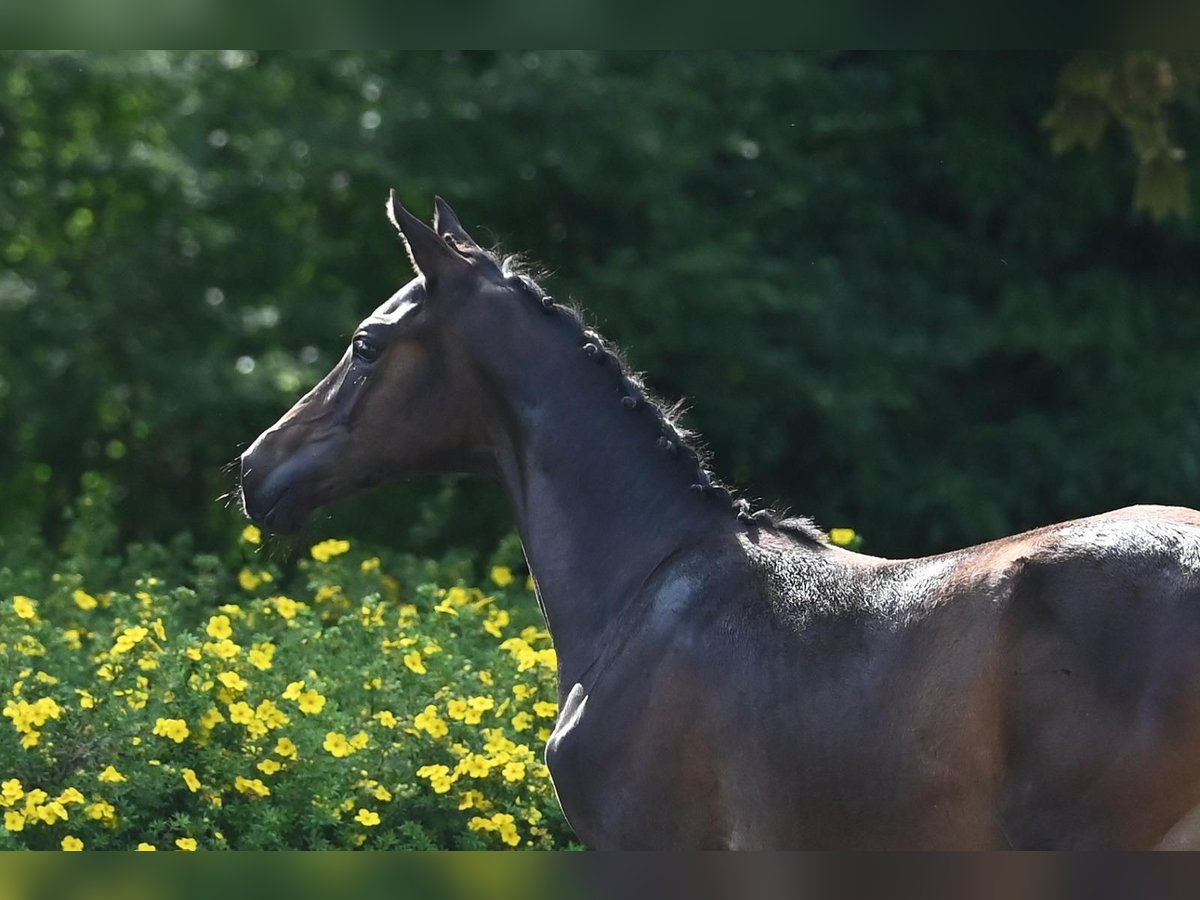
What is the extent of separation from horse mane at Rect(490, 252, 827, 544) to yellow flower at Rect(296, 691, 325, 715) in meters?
1.81

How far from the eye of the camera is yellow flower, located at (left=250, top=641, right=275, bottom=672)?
217 inches

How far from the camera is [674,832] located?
11.9ft

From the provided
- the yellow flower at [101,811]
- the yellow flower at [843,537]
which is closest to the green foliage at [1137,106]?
the yellow flower at [843,537]

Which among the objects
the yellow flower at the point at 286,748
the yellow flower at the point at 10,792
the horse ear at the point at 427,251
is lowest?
the yellow flower at the point at 10,792

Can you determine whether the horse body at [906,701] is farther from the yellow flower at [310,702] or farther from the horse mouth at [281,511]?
the yellow flower at [310,702]

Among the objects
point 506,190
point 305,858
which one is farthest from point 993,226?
point 305,858

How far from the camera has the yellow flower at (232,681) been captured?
537 centimetres

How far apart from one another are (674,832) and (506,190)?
25.4 ft

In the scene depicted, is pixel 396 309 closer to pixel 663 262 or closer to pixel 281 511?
pixel 281 511

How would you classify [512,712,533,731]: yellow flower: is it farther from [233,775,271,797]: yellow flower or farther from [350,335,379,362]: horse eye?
[350,335,379,362]: horse eye

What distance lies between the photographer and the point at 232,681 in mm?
5375

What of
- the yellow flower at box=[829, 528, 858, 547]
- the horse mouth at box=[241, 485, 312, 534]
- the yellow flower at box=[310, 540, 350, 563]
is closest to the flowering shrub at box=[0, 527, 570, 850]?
the yellow flower at box=[310, 540, 350, 563]

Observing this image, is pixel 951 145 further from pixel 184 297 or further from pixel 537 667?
pixel 537 667

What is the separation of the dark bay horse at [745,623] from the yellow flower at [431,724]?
110 centimetres
